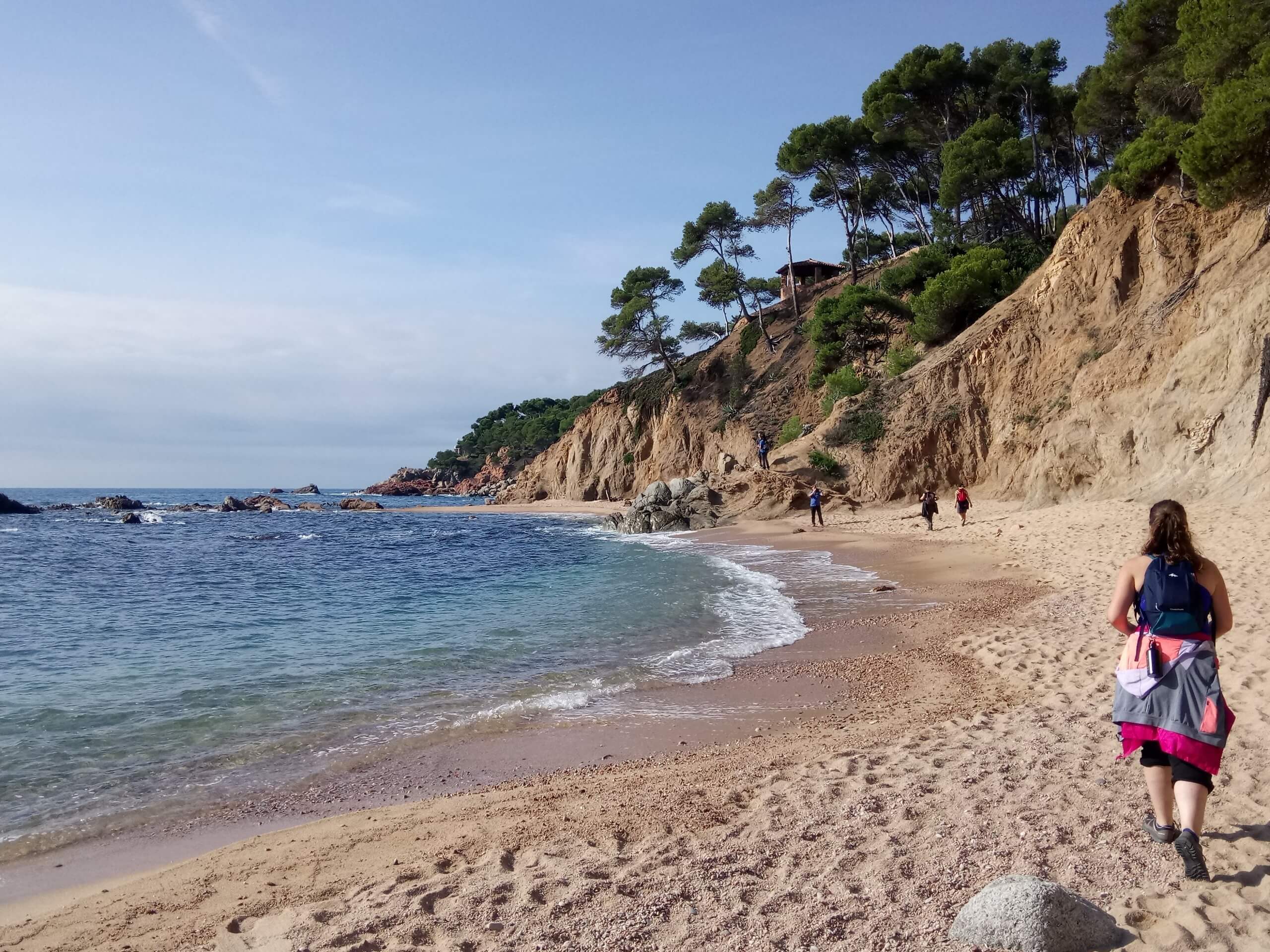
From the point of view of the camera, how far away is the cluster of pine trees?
2117 centimetres

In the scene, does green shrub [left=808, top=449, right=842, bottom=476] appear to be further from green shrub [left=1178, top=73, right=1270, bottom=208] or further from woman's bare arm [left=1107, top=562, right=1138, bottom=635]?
woman's bare arm [left=1107, top=562, right=1138, bottom=635]

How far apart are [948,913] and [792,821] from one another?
1.28m

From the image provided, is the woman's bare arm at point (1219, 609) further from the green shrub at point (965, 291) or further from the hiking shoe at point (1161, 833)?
the green shrub at point (965, 291)

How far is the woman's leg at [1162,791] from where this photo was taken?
12.8 ft

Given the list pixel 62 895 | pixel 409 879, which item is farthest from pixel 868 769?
pixel 62 895

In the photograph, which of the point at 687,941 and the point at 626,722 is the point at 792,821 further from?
the point at 626,722

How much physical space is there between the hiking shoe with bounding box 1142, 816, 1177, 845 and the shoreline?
3.42 meters

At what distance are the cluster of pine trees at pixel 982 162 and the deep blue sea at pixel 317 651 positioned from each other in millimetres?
15964

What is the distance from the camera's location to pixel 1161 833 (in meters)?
3.90

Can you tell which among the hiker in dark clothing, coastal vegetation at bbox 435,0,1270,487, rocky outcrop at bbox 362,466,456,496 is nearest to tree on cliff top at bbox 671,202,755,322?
coastal vegetation at bbox 435,0,1270,487

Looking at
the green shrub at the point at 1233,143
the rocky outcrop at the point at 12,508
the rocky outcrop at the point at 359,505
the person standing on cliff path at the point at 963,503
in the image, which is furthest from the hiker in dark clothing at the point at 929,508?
the rocky outcrop at the point at 12,508

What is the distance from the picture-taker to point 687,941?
135 inches

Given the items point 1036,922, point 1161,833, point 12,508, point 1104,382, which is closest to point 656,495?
point 1104,382

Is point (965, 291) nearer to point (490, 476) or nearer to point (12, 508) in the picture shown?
point (12, 508)
